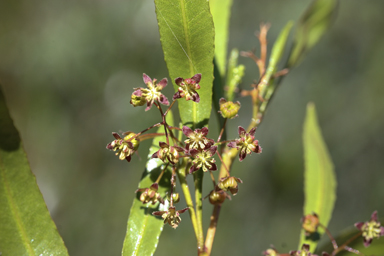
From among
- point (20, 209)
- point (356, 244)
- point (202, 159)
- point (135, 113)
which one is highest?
point (202, 159)

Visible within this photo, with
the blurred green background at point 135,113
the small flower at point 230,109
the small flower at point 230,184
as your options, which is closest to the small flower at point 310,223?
the small flower at point 230,184

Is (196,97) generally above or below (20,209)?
above

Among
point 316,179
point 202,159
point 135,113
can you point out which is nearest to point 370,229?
point 316,179

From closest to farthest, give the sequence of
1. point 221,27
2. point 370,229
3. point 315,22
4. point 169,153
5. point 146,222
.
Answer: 1. point 169,153
2. point 146,222
3. point 370,229
4. point 221,27
5. point 315,22

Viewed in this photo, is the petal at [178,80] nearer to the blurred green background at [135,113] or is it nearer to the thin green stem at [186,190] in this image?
the thin green stem at [186,190]

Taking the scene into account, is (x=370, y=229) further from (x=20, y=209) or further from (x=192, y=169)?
(x=20, y=209)

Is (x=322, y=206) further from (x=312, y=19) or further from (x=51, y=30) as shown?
(x=51, y=30)

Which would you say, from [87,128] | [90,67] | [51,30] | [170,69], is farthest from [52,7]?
[170,69]

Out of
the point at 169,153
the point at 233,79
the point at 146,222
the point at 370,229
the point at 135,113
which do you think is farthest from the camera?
the point at 135,113
